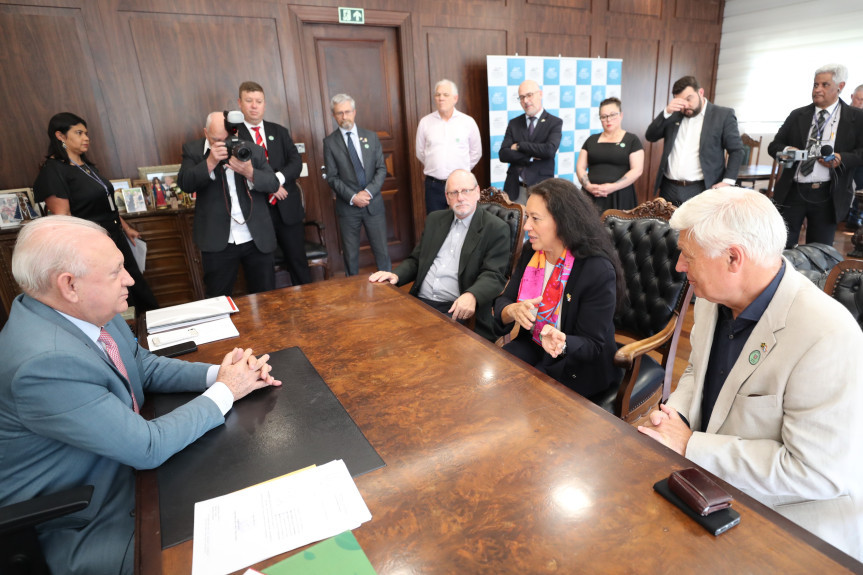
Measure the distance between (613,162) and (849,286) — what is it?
255 centimetres

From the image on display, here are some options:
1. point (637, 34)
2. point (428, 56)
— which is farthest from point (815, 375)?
point (637, 34)

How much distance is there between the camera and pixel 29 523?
0.88m

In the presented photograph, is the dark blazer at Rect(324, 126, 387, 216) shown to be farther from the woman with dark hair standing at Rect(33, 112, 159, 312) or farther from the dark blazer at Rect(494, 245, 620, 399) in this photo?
the dark blazer at Rect(494, 245, 620, 399)

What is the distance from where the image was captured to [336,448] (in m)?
0.97

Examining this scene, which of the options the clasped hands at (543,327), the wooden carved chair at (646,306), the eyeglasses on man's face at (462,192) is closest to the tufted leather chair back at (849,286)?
the wooden carved chair at (646,306)

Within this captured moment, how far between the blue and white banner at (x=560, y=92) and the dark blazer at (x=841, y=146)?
2155 mm

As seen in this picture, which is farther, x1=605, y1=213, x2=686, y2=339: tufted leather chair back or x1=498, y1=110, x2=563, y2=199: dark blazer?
x1=498, y1=110, x2=563, y2=199: dark blazer

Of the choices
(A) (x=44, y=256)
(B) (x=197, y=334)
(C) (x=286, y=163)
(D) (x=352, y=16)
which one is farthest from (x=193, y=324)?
(D) (x=352, y=16)

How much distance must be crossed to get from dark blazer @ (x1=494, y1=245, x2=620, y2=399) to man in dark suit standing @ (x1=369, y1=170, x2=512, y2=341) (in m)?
0.50

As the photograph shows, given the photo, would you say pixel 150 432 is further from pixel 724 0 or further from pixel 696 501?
pixel 724 0

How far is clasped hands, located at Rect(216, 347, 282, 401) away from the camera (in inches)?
45.9

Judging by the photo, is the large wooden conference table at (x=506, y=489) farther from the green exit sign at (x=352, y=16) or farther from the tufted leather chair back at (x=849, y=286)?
the green exit sign at (x=352, y=16)

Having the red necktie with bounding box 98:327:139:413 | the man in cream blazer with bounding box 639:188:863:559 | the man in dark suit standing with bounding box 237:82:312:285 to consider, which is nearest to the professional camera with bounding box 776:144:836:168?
the man in cream blazer with bounding box 639:188:863:559

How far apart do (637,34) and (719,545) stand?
666 centimetres
